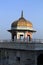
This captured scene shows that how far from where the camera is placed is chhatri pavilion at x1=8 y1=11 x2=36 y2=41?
3584 cm

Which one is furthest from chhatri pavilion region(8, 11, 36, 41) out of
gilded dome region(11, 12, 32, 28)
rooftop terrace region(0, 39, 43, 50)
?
rooftop terrace region(0, 39, 43, 50)

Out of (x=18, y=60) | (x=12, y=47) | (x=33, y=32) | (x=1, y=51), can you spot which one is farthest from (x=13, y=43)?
(x=33, y=32)

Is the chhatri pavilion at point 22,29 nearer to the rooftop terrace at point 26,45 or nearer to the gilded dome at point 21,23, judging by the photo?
the gilded dome at point 21,23

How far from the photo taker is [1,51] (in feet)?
116

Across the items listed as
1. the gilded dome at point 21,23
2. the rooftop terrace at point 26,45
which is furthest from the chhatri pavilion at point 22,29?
the rooftop terrace at point 26,45

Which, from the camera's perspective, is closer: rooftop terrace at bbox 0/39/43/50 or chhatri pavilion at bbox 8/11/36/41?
rooftop terrace at bbox 0/39/43/50

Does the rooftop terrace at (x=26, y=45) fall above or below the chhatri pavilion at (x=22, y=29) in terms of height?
below

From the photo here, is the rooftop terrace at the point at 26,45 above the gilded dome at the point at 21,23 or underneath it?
underneath

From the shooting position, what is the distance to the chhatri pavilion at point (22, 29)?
35844 mm

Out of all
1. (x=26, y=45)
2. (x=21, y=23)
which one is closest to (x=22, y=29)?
(x=21, y=23)

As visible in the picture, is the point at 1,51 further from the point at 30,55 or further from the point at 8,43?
the point at 30,55

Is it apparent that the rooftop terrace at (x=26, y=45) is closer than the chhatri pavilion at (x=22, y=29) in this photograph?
Yes

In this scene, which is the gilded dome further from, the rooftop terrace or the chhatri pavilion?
the rooftop terrace

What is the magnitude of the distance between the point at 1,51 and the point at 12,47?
4942 mm
